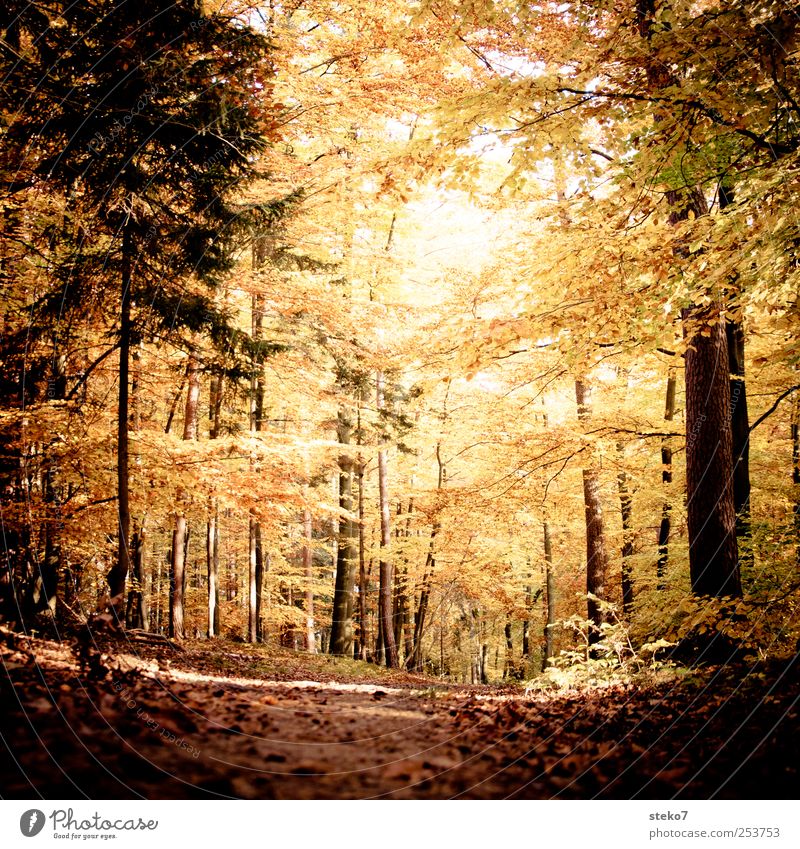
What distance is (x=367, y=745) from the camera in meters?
2.68

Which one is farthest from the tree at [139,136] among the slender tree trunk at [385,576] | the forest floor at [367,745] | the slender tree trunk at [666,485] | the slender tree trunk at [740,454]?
the slender tree trunk at [666,485]

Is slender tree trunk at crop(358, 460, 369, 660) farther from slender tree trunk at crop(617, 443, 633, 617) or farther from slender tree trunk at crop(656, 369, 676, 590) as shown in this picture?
slender tree trunk at crop(656, 369, 676, 590)

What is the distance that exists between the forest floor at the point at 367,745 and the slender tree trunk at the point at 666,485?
202 inches

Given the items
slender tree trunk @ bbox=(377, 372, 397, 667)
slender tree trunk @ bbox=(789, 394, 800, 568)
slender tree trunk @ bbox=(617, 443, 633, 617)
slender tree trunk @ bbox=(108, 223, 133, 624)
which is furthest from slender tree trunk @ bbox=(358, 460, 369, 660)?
slender tree trunk @ bbox=(789, 394, 800, 568)

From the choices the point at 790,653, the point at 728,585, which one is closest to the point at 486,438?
the point at 728,585

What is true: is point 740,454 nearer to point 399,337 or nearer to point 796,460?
point 796,460

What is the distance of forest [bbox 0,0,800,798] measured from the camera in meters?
2.81

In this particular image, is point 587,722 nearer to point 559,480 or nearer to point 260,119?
point 260,119

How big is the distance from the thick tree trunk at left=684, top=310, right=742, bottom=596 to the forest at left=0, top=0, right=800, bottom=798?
→ 0.12ft

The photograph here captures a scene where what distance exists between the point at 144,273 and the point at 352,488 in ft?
35.1

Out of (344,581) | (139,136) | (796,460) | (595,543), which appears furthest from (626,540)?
(139,136)

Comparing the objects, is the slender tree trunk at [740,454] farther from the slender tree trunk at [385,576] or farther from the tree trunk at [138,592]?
the tree trunk at [138,592]

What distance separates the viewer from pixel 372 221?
34.2 ft
